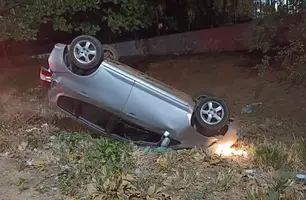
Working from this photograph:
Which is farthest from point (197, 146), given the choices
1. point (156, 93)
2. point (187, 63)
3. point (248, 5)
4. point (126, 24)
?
point (248, 5)

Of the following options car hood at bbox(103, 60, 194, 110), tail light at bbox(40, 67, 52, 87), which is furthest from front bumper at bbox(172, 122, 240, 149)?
tail light at bbox(40, 67, 52, 87)

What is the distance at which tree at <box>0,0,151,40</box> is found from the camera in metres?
8.98

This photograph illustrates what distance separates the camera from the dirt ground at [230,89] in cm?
528

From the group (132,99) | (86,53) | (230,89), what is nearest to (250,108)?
(230,89)

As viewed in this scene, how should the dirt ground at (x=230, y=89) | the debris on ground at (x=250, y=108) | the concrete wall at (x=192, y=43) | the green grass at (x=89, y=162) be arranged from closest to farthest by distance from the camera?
the green grass at (x=89, y=162)
the dirt ground at (x=230, y=89)
the debris on ground at (x=250, y=108)
the concrete wall at (x=192, y=43)

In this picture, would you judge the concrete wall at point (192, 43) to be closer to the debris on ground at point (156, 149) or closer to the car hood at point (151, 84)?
the car hood at point (151, 84)

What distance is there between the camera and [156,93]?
19.2 feet

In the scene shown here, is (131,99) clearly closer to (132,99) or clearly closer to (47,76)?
(132,99)

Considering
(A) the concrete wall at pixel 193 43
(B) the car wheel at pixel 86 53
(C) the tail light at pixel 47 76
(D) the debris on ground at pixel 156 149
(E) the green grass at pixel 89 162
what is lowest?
(E) the green grass at pixel 89 162

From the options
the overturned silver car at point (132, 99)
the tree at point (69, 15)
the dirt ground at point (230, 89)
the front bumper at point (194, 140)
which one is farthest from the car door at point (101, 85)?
the tree at point (69, 15)

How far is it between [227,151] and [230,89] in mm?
3975

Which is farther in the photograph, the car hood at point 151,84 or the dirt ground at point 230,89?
the car hood at point 151,84

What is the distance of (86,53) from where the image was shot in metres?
5.82

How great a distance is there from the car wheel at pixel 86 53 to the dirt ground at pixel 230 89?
1.57 meters
